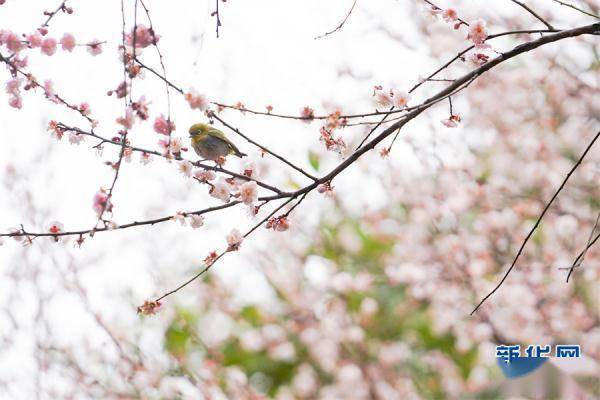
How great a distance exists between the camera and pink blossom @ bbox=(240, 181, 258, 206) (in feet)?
7.42

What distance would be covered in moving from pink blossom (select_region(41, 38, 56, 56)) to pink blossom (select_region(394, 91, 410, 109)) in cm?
129

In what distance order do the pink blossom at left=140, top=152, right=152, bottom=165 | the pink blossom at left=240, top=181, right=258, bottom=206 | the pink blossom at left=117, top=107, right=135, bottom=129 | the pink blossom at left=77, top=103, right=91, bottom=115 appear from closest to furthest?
the pink blossom at left=117, top=107, right=135, bottom=129
the pink blossom at left=240, top=181, right=258, bottom=206
the pink blossom at left=77, top=103, right=91, bottom=115
the pink blossom at left=140, top=152, right=152, bottom=165

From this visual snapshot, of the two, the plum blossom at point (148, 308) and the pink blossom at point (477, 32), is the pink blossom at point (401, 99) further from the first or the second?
the plum blossom at point (148, 308)

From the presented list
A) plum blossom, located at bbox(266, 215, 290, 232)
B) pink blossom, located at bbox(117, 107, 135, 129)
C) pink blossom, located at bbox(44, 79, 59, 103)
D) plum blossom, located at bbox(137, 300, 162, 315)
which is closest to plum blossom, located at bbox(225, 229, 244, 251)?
plum blossom, located at bbox(266, 215, 290, 232)

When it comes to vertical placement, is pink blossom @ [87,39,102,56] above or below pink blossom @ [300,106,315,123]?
above

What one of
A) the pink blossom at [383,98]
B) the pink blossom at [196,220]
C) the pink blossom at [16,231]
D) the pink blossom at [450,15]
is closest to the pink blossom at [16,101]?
the pink blossom at [16,231]

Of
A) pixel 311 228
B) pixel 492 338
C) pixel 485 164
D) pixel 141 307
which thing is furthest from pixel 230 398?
pixel 141 307

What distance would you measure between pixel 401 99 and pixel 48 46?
1327 millimetres

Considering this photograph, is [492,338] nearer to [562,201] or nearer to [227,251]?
[562,201]

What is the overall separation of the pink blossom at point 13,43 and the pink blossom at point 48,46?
8 centimetres

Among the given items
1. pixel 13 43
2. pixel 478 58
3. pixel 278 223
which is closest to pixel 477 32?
pixel 478 58

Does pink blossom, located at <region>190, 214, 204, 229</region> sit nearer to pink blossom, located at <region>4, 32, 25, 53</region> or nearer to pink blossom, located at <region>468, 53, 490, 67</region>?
Answer: pink blossom, located at <region>4, 32, 25, 53</region>

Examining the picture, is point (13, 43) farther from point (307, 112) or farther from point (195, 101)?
point (307, 112)

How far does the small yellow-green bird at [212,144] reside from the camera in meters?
2.68
